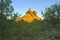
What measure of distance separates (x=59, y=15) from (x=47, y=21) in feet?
9.78

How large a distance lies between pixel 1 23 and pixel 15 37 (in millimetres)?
4173

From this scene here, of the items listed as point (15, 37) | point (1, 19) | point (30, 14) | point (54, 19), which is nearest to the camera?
point (1, 19)

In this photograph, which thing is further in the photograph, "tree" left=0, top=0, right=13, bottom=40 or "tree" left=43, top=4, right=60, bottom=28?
"tree" left=43, top=4, right=60, bottom=28

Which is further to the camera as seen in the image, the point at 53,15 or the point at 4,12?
the point at 53,15

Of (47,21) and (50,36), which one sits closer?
(50,36)

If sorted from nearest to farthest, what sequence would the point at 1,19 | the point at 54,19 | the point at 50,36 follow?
the point at 1,19, the point at 50,36, the point at 54,19

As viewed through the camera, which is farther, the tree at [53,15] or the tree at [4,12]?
the tree at [53,15]

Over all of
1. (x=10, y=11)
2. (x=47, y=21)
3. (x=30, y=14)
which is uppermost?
(x=30, y=14)

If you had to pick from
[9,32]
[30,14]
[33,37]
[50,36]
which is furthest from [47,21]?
[30,14]

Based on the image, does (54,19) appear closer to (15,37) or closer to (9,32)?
(15,37)

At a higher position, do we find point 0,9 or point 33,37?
point 0,9

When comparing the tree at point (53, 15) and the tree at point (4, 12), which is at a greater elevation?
the tree at point (53, 15)

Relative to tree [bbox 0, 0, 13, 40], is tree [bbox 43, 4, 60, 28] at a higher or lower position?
higher

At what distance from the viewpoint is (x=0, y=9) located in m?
16.5
